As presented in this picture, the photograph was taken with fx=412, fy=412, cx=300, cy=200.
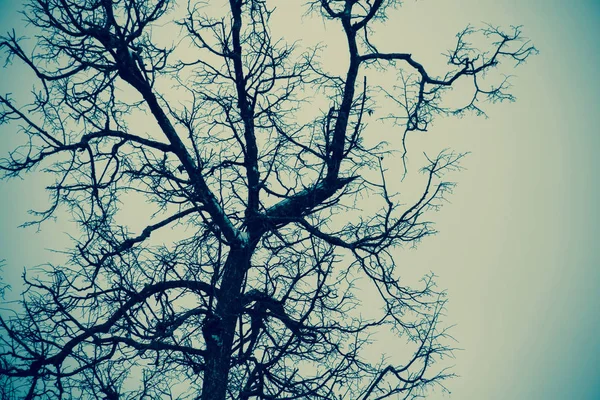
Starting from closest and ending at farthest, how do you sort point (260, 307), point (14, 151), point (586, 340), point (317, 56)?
point (260, 307) → point (14, 151) → point (317, 56) → point (586, 340)

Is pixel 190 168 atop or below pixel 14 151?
below

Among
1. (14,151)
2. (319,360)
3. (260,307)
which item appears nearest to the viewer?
(319,360)

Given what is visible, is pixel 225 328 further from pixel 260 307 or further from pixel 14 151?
pixel 14 151

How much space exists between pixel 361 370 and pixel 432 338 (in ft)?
2.53

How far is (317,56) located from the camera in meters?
5.33

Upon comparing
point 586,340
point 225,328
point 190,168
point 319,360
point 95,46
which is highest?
point 586,340

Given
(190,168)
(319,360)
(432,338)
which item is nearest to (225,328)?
(319,360)

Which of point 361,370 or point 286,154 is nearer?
point 361,370

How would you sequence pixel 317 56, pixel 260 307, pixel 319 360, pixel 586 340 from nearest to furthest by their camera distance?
pixel 319 360
pixel 260 307
pixel 317 56
pixel 586 340

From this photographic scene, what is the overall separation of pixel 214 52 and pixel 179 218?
6.52 feet

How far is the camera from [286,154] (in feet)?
14.6

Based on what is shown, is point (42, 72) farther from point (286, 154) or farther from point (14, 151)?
point (286, 154)

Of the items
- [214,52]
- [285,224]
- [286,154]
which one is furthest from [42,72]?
[285,224]

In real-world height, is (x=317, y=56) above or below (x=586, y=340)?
below
